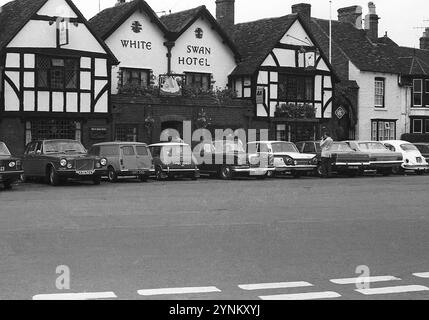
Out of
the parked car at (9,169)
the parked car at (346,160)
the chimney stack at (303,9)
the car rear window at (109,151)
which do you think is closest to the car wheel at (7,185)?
the parked car at (9,169)

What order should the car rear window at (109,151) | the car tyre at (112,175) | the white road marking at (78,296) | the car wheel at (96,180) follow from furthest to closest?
the car rear window at (109,151) < the car tyre at (112,175) < the car wheel at (96,180) < the white road marking at (78,296)

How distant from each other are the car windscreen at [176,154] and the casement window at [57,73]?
297 inches

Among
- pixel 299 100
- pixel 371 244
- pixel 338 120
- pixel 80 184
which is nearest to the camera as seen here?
pixel 371 244

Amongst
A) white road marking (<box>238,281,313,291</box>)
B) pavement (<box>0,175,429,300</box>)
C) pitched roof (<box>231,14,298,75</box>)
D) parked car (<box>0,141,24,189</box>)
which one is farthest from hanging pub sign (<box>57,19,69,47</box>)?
white road marking (<box>238,281,313,291</box>)

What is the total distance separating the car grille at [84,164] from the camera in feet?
77.6

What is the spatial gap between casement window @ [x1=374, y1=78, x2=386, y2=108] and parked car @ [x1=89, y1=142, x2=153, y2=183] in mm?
23077

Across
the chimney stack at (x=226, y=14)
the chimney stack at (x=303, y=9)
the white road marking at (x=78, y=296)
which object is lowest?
the white road marking at (x=78, y=296)

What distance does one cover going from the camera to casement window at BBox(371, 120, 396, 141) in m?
44.8

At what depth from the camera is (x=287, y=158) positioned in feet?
94.9

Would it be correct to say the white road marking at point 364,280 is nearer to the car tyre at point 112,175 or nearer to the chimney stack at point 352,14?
the car tyre at point 112,175

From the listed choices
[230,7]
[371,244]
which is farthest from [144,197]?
[230,7]

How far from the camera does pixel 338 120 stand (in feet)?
143
